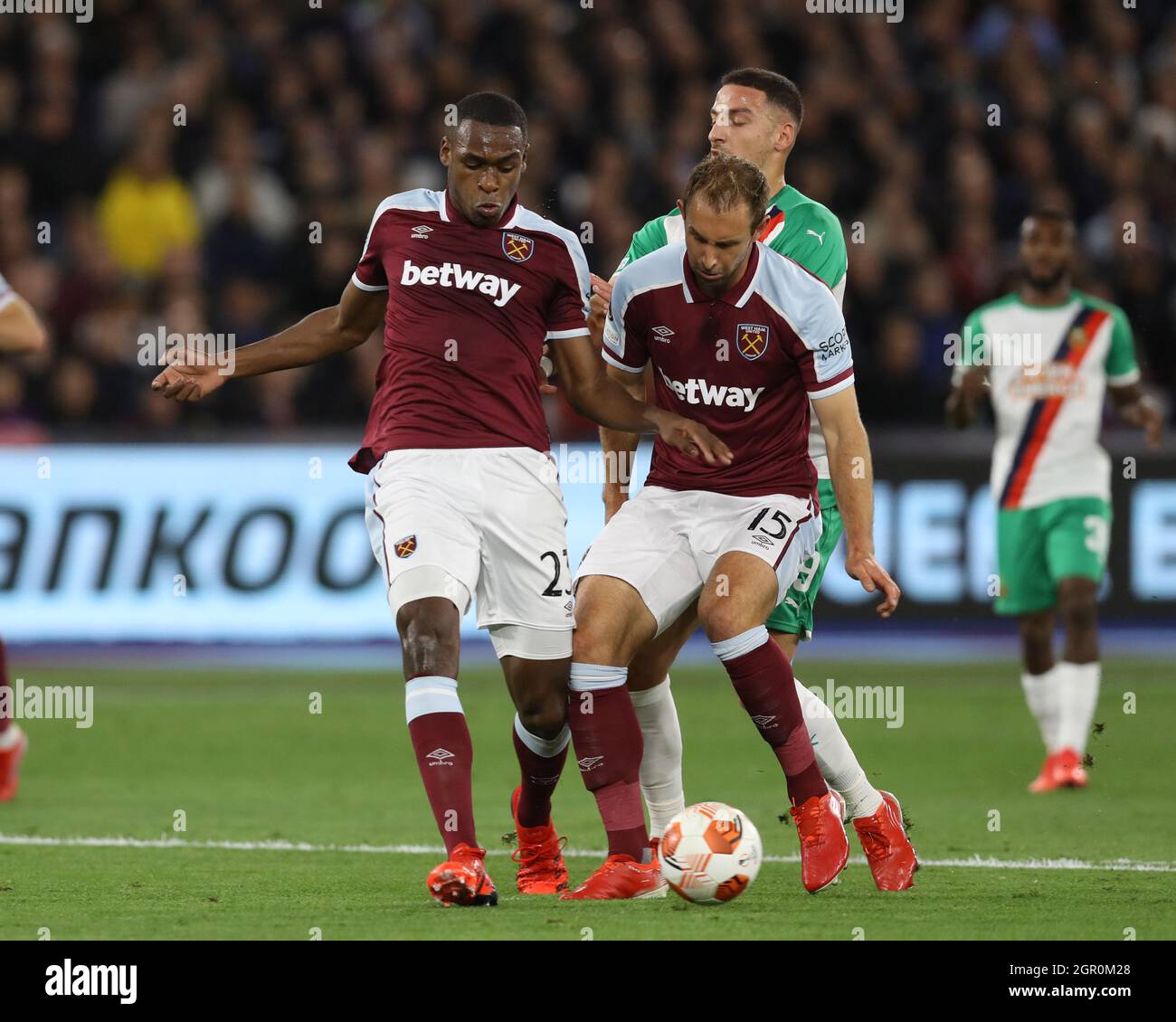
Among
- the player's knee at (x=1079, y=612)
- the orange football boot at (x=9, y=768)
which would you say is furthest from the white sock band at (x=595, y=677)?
the player's knee at (x=1079, y=612)

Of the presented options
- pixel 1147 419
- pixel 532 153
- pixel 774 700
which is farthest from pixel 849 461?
pixel 532 153

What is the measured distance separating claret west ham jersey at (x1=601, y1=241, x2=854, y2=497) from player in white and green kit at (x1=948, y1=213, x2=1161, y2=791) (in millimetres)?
3801

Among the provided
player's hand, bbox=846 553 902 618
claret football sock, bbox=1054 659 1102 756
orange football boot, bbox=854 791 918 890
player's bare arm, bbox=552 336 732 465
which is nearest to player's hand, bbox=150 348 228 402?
player's bare arm, bbox=552 336 732 465

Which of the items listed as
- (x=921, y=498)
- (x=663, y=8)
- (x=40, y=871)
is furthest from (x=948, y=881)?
(x=663, y=8)

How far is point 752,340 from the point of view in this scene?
21.6 feet

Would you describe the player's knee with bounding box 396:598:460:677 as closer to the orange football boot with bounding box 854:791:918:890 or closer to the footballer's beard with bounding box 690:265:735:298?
the footballer's beard with bounding box 690:265:735:298

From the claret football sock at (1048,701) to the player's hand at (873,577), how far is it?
410 centimetres

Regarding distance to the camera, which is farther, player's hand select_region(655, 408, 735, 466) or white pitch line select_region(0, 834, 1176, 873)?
white pitch line select_region(0, 834, 1176, 873)

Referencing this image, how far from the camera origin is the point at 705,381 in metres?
6.70

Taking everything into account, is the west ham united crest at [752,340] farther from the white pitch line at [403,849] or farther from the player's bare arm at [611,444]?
the white pitch line at [403,849]

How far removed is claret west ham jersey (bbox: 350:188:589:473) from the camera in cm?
659

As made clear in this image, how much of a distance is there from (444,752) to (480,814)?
2.85 metres

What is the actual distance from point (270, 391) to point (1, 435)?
6.38ft

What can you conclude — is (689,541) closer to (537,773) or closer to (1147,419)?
(537,773)
